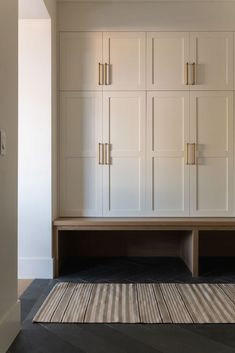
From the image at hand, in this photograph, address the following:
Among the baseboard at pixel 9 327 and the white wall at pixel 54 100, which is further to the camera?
the white wall at pixel 54 100

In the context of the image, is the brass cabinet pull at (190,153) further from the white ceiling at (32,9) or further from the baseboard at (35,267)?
the white ceiling at (32,9)

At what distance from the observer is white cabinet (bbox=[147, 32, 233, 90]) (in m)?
3.14

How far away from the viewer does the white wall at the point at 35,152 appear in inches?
112

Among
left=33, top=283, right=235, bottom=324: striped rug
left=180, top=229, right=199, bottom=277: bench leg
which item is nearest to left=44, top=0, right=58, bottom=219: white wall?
left=33, top=283, right=235, bottom=324: striped rug

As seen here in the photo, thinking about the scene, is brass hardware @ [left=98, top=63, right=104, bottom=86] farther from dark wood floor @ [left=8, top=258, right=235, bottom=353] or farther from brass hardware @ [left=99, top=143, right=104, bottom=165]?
dark wood floor @ [left=8, top=258, right=235, bottom=353]

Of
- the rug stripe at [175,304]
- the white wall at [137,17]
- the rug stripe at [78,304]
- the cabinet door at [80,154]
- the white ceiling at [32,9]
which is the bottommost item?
the rug stripe at [175,304]

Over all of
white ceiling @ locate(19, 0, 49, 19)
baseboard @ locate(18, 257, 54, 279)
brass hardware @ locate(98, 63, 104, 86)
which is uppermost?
white ceiling @ locate(19, 0, 49, 19)

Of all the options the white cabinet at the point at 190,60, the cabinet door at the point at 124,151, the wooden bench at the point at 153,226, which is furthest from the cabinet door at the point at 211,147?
the cabinet door at the point at 124,151

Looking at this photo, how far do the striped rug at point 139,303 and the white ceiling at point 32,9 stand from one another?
88.2 inches

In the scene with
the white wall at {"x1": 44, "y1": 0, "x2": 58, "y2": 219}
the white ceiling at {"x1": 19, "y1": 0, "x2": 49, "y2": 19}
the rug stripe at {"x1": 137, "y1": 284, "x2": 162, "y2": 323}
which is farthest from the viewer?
the white wall at {"x1": 44, "y1": 0, "x2": 58, "y2": 219}

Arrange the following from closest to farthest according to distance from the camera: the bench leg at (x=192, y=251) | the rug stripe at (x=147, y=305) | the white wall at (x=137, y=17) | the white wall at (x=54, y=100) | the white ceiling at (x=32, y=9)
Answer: the rug stripe at (x=147, y=305)
the white ceiling at (x=32, y=9)
the bench leg at (x=192, y=251)
the white wall at (x=54, y=100)
the white wall at (x=137, y=17)

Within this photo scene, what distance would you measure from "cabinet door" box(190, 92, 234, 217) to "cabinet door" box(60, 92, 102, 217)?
0.94 metres

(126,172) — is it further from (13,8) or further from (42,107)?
(13,8)

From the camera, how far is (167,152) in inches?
124
